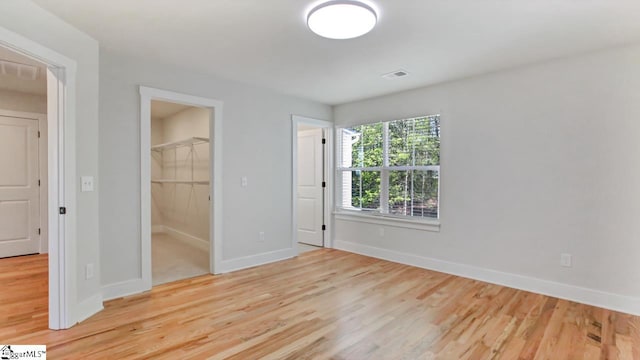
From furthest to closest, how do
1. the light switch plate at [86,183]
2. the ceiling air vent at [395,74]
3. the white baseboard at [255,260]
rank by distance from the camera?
1. the white baseboard at [255,260]
2. the ceiling air vent at [395,74]
3. the light switch plate at [86,183]

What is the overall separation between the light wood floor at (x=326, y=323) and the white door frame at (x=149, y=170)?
0.99 ft

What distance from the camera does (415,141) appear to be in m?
4.34

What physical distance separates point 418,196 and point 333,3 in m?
2.91

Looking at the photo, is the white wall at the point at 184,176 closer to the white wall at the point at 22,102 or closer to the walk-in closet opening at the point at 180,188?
the walk-in closet opening at the point at 180,188

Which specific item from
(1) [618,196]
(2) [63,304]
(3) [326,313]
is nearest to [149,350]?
(2) [63,304]

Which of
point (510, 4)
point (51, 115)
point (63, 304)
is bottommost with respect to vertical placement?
point (63, 304)

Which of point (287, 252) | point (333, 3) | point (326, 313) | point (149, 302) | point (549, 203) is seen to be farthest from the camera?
point (287, 252)

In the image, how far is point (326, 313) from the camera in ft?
9.04

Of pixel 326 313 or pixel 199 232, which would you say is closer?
pixel 326 313

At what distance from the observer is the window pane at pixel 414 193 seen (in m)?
4.18

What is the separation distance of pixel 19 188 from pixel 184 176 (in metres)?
2.28

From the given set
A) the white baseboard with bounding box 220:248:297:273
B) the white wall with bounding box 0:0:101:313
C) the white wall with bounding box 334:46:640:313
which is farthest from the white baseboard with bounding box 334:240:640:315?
the white wall with bounding box 0:0:101:313

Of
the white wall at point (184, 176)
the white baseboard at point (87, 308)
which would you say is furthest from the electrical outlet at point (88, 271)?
the white wall at point (184, 176)

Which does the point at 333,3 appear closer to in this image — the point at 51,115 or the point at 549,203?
the point at 51,115
